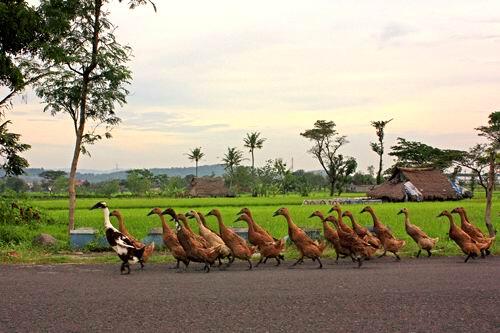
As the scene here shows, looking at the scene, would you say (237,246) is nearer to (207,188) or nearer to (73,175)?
(73,175)

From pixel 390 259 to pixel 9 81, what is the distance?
12.9 meters

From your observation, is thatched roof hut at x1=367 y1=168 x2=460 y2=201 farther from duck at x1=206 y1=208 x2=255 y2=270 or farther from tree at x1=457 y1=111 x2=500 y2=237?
duck at x1=206 y1=208 x2=255 y2=270

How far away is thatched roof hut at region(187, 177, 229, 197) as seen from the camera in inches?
3002

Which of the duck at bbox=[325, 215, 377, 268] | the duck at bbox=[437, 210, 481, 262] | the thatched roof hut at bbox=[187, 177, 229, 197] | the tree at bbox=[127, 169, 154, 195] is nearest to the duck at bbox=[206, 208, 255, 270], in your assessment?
the duck at bbox=[325, 215, 377, 268]

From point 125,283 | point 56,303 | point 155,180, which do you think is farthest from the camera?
point 155,180

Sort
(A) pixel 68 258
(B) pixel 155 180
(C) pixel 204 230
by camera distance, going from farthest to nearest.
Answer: (B) pixel 155 180
(A) pixel 68 258
(C) pixel 204 230

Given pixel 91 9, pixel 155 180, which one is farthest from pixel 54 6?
pixel 155 180

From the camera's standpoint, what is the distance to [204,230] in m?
13.2

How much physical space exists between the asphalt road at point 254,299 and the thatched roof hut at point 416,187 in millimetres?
43371

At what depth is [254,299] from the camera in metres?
9.03

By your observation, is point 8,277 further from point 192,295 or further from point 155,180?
point 155,180

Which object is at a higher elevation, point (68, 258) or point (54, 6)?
point (54, 6)

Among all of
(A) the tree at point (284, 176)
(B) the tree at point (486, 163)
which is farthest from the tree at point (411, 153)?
(B) the tree at point (486, 163)

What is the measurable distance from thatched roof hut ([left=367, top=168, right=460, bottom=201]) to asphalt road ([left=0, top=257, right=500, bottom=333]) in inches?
1708
